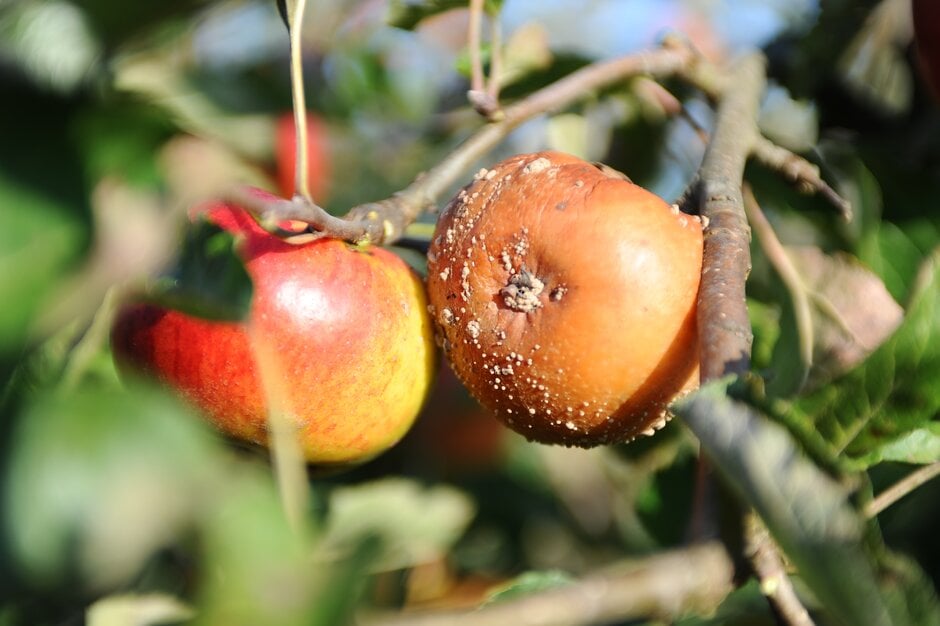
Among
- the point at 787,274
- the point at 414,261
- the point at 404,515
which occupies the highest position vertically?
the point at 787,274

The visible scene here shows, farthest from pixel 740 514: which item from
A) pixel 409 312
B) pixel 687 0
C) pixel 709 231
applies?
pixel 687 0

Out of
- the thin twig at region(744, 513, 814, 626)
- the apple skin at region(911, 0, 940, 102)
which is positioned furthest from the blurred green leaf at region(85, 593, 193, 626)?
the apple skin at region(911, 0, 940, 102)

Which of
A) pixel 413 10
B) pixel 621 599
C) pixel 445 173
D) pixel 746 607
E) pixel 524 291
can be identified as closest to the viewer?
pixel 621 599

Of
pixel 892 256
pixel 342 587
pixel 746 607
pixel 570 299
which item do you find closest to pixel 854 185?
pixel 892 256

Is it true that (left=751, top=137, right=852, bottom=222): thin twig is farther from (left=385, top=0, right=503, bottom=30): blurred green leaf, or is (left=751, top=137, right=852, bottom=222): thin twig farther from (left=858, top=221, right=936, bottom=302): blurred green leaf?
(left=385, top=0, right=503, bottom=30): blurred green leaf

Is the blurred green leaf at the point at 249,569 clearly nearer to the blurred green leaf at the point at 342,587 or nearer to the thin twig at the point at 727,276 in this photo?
the blurred green leaf at the point at 342,587

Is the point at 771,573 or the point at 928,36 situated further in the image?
the point at 928,36

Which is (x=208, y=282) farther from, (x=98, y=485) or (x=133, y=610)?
(x=133, y=610)
